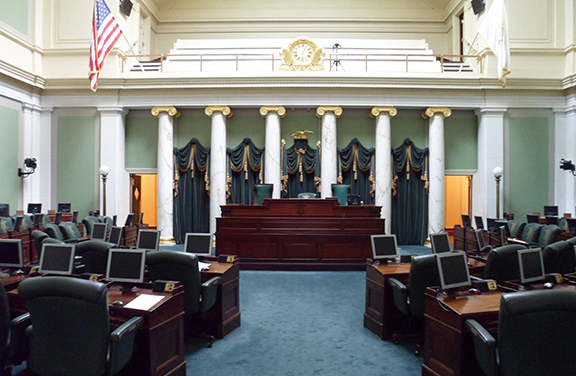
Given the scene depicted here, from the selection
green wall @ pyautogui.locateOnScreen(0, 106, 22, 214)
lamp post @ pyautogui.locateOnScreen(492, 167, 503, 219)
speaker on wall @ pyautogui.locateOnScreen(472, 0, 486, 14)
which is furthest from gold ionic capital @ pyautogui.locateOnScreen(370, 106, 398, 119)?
green wall @ pyautogui.locateOnScreen(0, 106, 22, 214)

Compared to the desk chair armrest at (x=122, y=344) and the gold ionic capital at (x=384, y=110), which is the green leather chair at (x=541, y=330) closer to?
the desk chair armrest at (x=122, y=344)

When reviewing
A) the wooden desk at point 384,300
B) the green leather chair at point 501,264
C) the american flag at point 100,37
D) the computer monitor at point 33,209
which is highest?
the american flag at point 100,37

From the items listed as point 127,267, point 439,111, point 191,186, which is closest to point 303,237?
point 127,267

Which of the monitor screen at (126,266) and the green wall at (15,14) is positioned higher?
the green wall at (15,14)

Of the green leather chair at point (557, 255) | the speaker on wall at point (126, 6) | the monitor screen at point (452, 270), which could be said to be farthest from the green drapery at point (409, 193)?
the speaker on wall at point (126, 6)

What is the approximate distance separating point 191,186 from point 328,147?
4.73 metres

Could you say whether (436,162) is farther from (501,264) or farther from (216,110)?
(501,264)

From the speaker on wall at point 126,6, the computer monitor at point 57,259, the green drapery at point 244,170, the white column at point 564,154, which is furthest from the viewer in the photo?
the speaker on wall at point 126,6

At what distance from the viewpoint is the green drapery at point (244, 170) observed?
1203cm

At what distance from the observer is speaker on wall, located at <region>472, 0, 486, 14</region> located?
12.1 meters

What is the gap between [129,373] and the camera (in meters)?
2.94

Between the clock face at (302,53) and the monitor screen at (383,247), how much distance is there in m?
8.44

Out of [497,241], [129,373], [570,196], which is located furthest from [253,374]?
[570,196]

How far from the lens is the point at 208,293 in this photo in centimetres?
397
